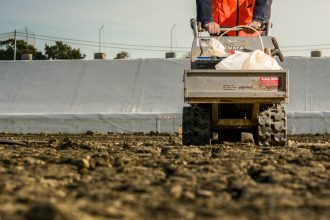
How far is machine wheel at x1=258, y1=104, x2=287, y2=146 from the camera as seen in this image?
973 centimetres

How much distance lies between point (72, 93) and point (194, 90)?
53.9 ft

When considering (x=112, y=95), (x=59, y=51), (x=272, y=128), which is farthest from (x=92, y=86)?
(x=59, y=51)

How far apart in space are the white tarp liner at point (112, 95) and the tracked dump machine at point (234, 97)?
11186mm

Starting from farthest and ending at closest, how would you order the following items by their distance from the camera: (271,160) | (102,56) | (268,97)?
(102,56), (268,97), (271,160)

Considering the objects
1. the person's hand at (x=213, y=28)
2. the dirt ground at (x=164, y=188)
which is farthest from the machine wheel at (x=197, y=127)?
the dirt ground at (x=164, y=188)

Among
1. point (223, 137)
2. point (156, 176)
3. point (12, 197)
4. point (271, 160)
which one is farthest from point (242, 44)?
point (12, 197)

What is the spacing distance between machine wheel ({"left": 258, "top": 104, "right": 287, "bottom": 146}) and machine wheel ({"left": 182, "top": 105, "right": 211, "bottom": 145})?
81 cm

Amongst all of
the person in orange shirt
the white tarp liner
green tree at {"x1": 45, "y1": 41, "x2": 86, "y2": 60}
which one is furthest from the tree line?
the person in orange shirt

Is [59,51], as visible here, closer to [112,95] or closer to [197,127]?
[112,95]

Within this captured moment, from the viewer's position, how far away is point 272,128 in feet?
32.1

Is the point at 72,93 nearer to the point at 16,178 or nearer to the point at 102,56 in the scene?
the point at 102,56

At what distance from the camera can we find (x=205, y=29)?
10.7 meters

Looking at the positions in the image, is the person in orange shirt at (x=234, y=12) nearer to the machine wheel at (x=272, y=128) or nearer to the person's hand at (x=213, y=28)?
the person's hand at (x=213, y=28)

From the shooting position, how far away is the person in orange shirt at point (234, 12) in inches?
423
